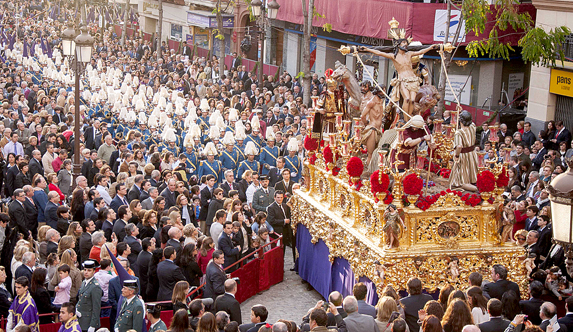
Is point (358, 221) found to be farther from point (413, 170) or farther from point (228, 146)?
point (228, 146)

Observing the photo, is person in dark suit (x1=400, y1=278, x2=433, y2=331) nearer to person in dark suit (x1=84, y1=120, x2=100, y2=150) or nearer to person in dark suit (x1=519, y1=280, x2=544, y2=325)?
person in dark suit (x1=519, y1=280, x2=544, y2=325)

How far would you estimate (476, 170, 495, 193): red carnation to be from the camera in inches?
451

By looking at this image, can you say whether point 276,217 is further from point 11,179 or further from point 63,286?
point 11,179

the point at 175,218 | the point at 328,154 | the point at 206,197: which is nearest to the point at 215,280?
the point at 175,218

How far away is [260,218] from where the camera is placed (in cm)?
1402

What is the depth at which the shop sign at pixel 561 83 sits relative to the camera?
20.6 m

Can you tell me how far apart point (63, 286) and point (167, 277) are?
1.46 m

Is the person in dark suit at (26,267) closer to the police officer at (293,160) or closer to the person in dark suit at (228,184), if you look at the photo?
the person in dark suit at (228,184)

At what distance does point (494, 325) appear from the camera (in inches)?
356

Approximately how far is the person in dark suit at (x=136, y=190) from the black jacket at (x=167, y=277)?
4045mm

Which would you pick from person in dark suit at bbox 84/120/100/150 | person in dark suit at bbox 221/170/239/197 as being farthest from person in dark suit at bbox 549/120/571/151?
person in dark suit at bbox 84/120/100/150

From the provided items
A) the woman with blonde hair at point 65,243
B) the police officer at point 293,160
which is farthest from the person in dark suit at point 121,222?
the police officer at point 293,160

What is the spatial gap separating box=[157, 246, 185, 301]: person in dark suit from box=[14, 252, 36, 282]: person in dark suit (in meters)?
1.79

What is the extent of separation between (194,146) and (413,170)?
9.08 meters
